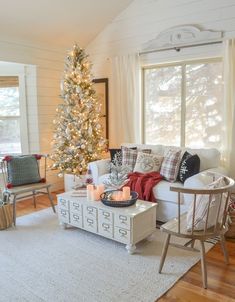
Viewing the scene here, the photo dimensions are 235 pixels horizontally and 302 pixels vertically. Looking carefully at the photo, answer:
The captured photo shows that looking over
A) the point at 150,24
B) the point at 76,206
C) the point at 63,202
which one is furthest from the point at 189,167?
the point at 150,24

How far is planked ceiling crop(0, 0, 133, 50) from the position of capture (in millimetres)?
4094

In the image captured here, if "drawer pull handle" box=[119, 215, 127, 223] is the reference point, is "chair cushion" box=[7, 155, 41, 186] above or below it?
above

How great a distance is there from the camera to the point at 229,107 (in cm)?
395

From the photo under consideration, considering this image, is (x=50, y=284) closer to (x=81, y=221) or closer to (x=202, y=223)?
(x=81, y=221)

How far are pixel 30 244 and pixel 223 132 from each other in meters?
2.89

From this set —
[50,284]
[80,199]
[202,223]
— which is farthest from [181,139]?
[50,284]

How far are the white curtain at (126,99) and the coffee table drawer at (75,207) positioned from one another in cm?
203

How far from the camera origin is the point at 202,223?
2.37 meters

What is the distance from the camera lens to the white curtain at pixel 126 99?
4883 millimetres

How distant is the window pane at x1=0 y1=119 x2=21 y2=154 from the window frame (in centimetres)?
9

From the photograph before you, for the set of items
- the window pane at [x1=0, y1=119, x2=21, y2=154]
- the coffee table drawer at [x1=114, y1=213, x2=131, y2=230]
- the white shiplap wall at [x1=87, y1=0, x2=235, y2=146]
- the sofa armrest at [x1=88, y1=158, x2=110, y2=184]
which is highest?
the white shiplap wall at [x1=87, y1=0, x2=235, y2=146]

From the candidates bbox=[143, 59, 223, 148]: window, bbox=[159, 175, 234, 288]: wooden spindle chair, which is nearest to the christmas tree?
bbox=[143, 59, 223, 148]: window

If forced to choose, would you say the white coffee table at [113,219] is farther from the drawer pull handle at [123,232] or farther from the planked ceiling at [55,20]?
the planked ceiling at [55,20]

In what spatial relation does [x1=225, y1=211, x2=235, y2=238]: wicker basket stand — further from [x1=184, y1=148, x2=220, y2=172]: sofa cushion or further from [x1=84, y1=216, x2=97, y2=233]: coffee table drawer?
[x1=84, y1=216, x2=97, y2=233]: coffee table drawer
